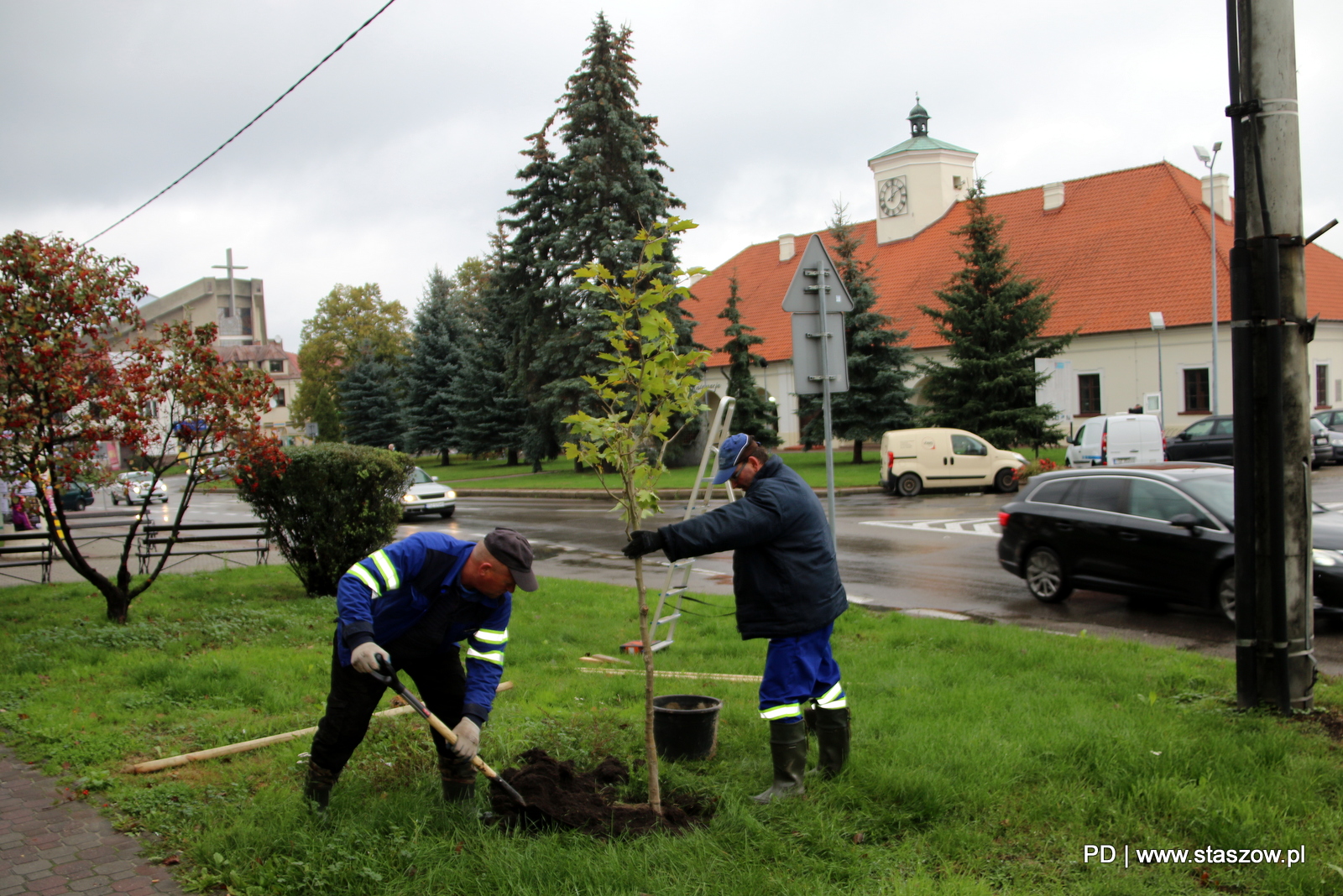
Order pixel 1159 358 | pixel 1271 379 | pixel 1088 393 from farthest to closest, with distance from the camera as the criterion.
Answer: pixel 1088 393 → pixel 1159 358 → pixel 1271 379

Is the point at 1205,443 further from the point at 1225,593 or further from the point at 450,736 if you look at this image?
the point at 450,736

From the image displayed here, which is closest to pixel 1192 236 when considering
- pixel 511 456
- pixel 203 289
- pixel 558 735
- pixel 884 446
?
pixel 884 446

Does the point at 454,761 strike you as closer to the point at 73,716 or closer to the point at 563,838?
the point at 563,838

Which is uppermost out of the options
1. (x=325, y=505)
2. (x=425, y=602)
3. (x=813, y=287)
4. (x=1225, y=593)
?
(x=813, y=287)

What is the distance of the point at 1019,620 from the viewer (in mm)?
9312

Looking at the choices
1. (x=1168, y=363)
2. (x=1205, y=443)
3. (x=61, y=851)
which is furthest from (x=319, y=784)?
(x=1168, y=363)

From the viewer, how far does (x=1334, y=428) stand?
2812cm

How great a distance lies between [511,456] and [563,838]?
44878 millimetres

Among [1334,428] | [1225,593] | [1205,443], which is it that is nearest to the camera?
[1225,593]

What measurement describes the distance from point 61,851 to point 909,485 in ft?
69.4

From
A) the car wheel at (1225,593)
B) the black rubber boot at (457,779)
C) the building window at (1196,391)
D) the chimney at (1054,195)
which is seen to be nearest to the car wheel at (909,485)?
the car wheel at (1225,593)

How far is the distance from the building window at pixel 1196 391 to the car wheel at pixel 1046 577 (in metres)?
27.6

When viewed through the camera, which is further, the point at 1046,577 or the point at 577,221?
the point at 577,221

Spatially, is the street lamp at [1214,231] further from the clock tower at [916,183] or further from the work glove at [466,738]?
the work glove at [466,738]
